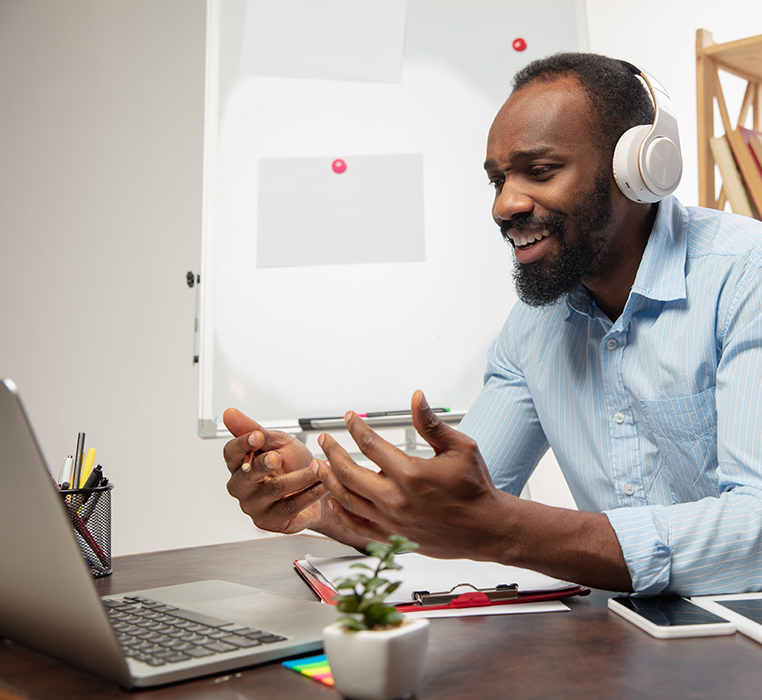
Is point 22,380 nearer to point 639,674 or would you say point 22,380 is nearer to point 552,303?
point 552,303

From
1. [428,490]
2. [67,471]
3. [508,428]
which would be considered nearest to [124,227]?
[67,471]

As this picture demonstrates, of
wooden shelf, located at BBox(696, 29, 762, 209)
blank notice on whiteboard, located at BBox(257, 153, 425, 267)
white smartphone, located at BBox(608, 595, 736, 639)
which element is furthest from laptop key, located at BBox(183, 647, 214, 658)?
wooden shelf, located at BBox(696, 29, 762, 209)

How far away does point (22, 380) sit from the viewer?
8.18 ft

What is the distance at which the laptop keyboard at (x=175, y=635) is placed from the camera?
1.61 ft

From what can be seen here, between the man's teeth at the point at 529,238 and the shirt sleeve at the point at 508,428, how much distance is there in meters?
0.20

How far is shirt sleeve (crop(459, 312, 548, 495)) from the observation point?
1.16 meters

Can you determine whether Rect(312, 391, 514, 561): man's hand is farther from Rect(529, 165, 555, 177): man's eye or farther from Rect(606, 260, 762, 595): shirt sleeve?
Rect(529, 165, 555, 177): man's eye

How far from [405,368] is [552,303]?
2.07 ft

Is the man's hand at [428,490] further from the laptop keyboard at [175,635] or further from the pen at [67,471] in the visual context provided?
the pen at [67,471]

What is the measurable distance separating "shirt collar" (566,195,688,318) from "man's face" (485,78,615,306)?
7 cm

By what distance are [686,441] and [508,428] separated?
0.94 ft

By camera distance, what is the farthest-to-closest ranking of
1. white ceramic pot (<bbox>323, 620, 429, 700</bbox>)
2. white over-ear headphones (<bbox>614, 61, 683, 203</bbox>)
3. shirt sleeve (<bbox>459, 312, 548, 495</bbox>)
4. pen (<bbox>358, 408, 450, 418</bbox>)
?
1. pen (<bbox>358, 408, 450, 418</bbox>)
2. shirt sleeve (<bbox>459, 312, 548, 495</bbox>)
3. white over-ear headphones (<bbox>614, 61, 683, 203</bbox>)
4. white ceramic pot (<bbox>323, 620, 429, 700</bbox>)

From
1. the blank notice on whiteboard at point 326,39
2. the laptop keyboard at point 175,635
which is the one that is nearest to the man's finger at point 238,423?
the laptop keyboard at point 175,635

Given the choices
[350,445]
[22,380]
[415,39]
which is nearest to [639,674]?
[350,445]
